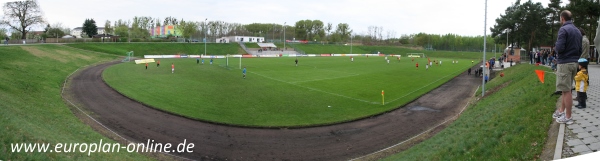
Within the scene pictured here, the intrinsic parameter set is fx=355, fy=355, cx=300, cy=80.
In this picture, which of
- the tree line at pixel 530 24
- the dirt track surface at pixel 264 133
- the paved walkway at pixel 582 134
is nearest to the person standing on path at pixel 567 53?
the paved walkway at pixel 582 134

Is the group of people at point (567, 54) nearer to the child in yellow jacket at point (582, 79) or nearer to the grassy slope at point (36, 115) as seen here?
the child in yellow jacket at point (582, 79)

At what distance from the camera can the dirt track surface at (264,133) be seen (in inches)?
664

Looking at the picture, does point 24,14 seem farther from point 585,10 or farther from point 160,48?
point 585,10

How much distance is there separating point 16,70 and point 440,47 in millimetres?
176516

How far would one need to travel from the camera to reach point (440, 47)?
17938 cm

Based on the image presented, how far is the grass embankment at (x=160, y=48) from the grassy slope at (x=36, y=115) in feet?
157

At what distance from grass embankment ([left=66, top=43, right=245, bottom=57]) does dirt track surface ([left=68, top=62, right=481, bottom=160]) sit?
6603 centimetres

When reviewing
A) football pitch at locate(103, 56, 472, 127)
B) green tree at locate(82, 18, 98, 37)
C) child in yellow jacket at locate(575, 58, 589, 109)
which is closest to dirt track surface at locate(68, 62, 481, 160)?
football pitch at locate(103, 56, 472, 127)

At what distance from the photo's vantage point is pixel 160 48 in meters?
101

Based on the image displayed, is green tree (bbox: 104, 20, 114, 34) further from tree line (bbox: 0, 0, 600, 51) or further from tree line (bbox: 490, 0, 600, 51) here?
tree line (bbox: 490, 0, 600, 51)

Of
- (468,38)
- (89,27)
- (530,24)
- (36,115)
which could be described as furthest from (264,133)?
(468,38)

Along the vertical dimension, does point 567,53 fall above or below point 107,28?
below

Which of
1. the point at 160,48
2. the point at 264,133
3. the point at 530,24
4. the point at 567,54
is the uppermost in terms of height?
the point at 530,24

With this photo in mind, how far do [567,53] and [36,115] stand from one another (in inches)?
886
